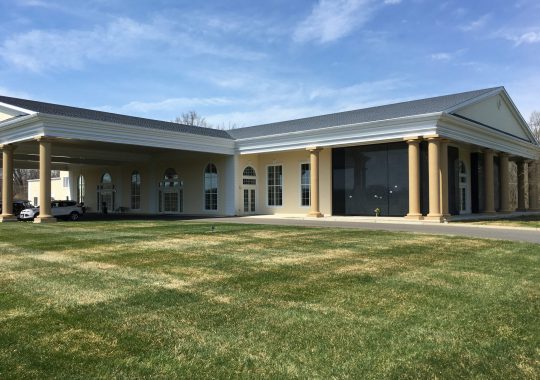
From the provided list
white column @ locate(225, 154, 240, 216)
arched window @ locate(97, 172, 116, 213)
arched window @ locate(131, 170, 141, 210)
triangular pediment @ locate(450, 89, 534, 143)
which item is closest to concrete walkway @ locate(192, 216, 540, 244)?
triangular pediment @ locate(450, 89, 534, 143)

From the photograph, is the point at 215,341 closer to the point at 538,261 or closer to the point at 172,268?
the point at 172,268

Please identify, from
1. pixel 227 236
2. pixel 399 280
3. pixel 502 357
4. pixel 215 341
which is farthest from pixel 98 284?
pixel 227 236

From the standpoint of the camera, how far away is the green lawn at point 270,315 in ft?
13.7

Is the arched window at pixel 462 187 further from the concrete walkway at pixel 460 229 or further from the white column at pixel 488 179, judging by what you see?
the concrete walkway at pixel 460 229

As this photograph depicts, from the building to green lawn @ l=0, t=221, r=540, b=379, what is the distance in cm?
1573

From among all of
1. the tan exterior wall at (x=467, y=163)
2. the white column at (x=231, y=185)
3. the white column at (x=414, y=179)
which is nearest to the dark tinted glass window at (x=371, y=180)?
the white column at (x=414, y=179)

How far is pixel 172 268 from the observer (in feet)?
29.4

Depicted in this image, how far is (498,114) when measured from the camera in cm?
3278

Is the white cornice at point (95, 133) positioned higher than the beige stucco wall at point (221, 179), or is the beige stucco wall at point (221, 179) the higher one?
the white cornice at point (95, 133)

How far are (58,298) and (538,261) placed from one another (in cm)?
942

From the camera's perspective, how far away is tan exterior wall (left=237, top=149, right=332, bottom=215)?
31825mm

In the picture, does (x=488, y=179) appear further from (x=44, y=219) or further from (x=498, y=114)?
(x=44, y=219)

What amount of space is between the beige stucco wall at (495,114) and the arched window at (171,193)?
22098mm

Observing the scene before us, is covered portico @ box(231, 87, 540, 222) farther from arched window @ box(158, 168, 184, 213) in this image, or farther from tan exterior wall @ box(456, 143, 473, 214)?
arched window @ box(158, 168, 184, 213)
